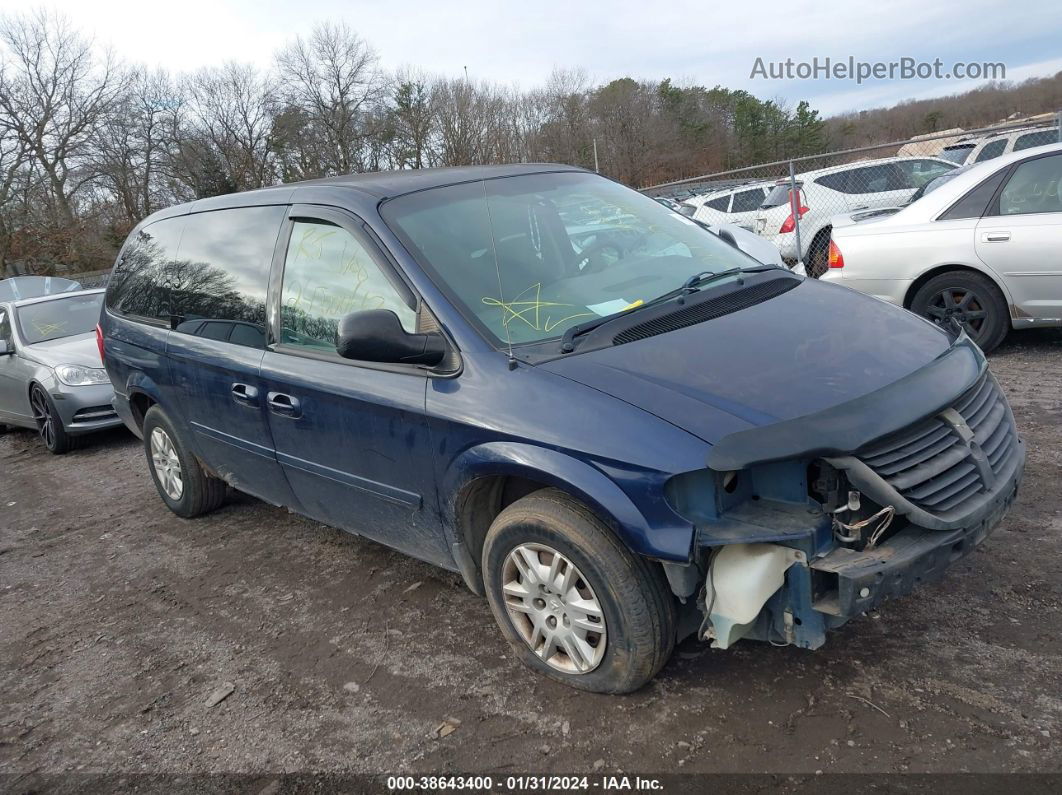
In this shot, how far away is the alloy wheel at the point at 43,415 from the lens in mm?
7945

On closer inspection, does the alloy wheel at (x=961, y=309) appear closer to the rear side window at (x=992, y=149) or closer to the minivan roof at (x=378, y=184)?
the minivan roof at (x=378, y=184)

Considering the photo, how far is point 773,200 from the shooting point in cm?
1429

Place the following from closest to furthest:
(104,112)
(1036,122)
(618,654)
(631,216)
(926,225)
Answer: (618,654)
(631,216)
(926,225)
(1036,122)
(104,112)

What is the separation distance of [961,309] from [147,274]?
5.90 metres

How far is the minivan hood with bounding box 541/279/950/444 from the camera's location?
8.33 feet

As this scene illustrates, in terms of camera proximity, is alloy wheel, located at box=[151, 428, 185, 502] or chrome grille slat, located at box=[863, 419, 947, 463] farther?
alloy wheel, located at box=[151, 428, 185, 502]

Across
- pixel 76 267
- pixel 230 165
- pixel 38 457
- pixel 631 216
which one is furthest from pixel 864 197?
pixel 230 165

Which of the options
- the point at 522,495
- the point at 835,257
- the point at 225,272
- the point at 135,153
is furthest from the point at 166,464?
the point at 135,153

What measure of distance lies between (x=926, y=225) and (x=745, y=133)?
52.5 m

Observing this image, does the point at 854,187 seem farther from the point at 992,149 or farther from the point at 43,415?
the point at 43,415

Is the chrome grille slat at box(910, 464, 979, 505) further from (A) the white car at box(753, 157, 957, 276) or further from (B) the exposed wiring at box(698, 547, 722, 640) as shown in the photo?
(A) the white car at box(753, 157, 957, 276)

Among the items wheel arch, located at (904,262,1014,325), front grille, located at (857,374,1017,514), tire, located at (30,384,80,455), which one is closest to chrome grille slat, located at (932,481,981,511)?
front grille, located at (857,374,1017,514)

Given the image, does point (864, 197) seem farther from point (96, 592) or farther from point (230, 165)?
point (230, 165)

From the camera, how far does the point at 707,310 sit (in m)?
3.18
